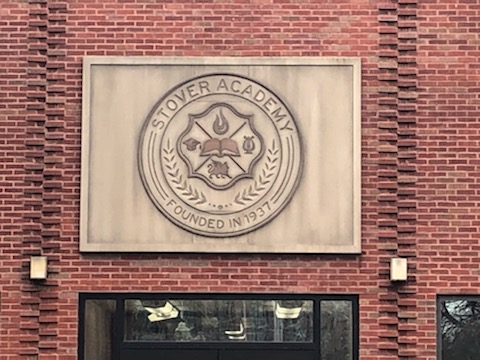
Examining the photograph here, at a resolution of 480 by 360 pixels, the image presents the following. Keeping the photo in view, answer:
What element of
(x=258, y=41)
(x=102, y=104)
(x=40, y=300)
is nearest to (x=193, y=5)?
(x=258, y=41)

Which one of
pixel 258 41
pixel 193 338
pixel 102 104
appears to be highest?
pixel 258 41

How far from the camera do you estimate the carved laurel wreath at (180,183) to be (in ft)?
38.0

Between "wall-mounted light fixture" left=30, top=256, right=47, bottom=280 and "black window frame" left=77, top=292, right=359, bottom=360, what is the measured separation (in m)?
0.50

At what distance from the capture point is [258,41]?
11.9 meters

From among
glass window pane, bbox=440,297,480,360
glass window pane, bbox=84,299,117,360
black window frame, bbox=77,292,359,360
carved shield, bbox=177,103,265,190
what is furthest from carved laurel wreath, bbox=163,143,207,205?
glass window pane, bbox=440,297,480,360

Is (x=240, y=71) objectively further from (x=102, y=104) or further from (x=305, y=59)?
(x=102, y=104)

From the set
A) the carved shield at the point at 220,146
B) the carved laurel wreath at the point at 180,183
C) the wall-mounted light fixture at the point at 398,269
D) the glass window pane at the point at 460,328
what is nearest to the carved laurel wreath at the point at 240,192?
the carved laurel wreath at the point at 180,183

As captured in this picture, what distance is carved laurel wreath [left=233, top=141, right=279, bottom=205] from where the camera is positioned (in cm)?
1158

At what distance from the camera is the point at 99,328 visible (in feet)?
37.8

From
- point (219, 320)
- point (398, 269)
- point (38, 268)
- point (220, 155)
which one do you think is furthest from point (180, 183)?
point (398, 269)

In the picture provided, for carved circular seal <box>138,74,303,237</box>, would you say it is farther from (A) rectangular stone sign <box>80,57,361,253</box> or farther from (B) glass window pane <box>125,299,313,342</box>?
(B) glass window pane <box>125,299,313,342</box>

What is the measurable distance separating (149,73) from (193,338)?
3177mm

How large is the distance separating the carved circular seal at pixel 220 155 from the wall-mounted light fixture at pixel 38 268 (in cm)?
146

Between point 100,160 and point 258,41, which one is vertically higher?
point 258,41
